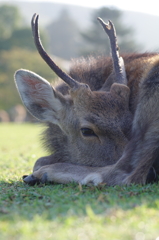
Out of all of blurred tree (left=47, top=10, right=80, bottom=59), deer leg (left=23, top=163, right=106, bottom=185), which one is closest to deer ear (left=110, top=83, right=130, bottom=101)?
deer leg (left=23, top=163, right=106, bottom=185)

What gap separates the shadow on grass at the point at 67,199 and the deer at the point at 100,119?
0.23m

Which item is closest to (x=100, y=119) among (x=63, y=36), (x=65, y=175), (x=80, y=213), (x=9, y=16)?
(x=65, y=175)

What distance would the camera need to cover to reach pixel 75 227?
247 cm

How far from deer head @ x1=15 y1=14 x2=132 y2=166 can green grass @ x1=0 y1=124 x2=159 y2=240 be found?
0.77 m

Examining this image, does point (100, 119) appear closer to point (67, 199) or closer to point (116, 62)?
point (116, 62)

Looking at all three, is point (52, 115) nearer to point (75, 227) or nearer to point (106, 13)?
point (75, 227)

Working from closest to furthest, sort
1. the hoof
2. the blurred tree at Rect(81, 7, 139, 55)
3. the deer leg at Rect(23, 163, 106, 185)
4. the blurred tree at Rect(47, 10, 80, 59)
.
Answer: the deer leg at Rect(23, 163, 106, 185)
the hoof
the blurred tree at Rect(81, 7, 139, 55)
the blurred tree at Rect(47, 10, 80, 59)

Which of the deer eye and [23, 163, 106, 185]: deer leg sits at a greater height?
the deer eye

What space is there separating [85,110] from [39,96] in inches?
30.5

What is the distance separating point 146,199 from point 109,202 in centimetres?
31

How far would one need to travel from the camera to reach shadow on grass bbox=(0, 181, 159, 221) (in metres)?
2.84

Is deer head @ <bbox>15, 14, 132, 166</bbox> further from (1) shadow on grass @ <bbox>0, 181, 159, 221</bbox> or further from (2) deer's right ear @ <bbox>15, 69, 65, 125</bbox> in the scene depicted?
(1) shadow on grass @ <bbox>0, 181, 159, 221</bbox>

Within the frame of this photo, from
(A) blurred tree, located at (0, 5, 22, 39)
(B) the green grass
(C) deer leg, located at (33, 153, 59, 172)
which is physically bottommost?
(B) the green grass

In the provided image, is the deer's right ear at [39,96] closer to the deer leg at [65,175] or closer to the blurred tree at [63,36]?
the deer leg at [65,175]
